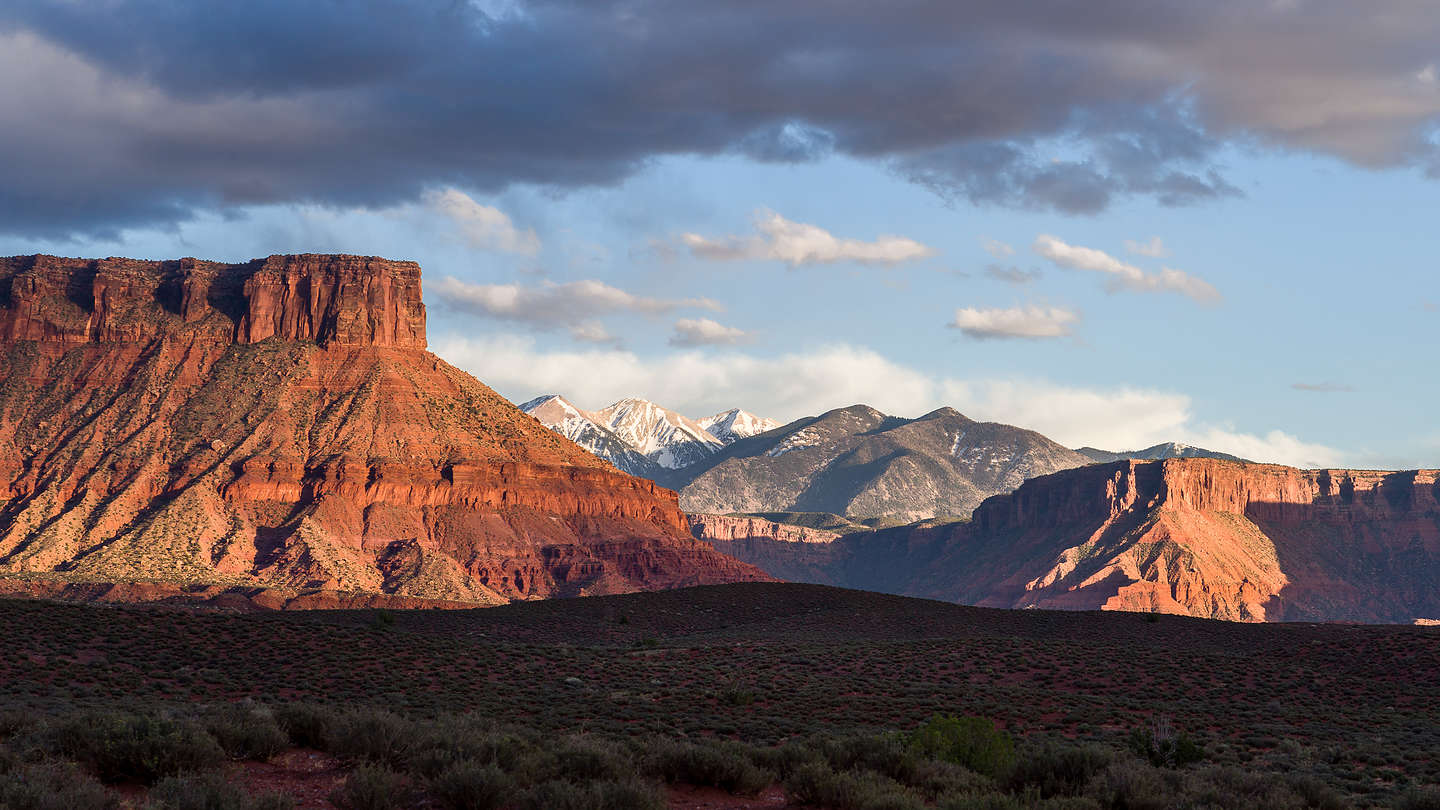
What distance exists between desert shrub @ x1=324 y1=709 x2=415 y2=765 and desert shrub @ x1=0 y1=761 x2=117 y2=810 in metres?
5.03

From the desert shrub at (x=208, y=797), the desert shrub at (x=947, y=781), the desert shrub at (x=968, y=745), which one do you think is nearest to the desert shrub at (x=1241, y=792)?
the desert shrub at (x=947, y=781)

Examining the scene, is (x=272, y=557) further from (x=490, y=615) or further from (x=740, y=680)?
(x=740, y=680)

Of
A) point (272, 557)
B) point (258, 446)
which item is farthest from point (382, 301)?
point (272, 557)

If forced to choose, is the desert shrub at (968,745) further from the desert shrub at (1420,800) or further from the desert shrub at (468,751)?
the desert shrub at (468,751)

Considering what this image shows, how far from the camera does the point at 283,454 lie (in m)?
150

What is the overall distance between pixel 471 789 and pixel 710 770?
17.0 ft

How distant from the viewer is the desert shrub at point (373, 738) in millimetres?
23281

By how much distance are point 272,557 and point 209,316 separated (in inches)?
1939

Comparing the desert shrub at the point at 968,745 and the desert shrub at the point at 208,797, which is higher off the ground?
the desert shrub at the point at 968,745

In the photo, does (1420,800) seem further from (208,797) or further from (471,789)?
(208,797)

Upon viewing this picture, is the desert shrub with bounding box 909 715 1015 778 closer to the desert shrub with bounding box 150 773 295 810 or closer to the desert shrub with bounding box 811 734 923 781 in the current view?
the desert shrub with bounding box 811 734 923 781

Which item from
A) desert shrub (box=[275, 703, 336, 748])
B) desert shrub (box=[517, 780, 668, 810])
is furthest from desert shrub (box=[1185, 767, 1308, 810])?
desert shrub (box=[275, 703, 336, 748])

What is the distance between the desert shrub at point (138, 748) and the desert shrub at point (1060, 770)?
569 inches

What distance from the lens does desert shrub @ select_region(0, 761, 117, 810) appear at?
17.5 m
